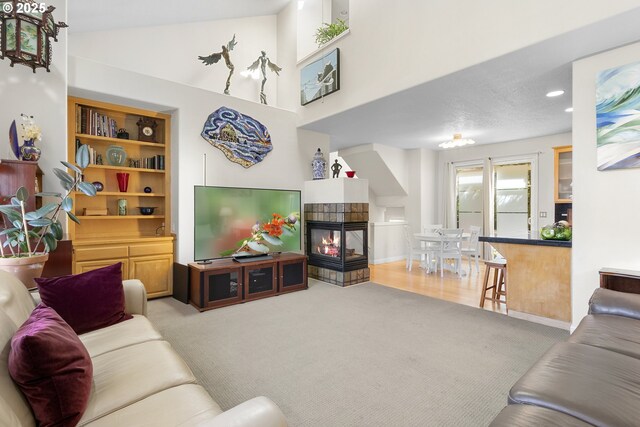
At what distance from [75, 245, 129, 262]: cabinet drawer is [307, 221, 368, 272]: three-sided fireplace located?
271cm

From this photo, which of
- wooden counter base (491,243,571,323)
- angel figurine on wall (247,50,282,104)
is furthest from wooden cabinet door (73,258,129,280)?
wooden counter base (491,243,571,323)

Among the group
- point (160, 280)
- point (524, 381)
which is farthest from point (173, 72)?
point (524, 381)

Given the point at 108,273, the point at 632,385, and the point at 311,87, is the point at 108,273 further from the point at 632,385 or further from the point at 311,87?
the point at 311,87

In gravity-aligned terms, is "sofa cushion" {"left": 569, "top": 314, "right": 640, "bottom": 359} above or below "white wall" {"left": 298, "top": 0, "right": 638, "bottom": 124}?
below

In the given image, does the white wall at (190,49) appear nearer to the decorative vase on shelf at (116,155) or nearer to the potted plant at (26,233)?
the decorative vase on shelf at (116,155)

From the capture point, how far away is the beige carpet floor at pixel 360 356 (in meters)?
1.82

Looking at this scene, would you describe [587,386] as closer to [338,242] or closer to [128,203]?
[338,242]

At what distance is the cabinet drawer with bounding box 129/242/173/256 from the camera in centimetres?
376

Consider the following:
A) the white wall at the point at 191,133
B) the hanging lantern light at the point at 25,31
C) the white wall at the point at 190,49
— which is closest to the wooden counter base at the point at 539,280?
the white wall at the point at 191,133

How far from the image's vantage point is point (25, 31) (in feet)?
8.64

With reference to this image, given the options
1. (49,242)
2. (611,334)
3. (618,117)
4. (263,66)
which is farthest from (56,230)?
(618,117)

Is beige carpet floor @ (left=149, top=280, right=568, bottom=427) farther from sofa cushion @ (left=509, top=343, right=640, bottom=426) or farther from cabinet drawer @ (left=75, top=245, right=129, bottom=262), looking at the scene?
cabinet drawer @ (left=75, top=245, right=129, bottom=262)

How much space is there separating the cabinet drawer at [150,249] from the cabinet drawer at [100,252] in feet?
0.24

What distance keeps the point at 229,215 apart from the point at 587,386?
3.83 metres
